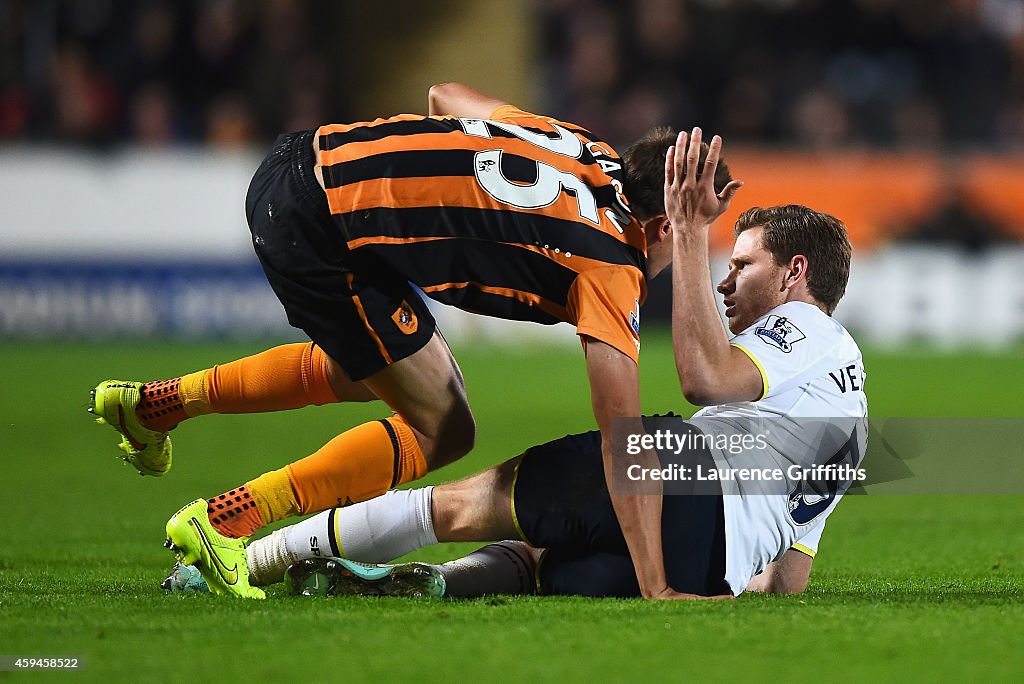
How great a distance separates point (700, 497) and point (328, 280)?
1.23 meters

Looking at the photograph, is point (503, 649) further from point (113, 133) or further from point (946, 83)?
point (946, 83)

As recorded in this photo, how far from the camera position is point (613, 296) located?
368 centimetres

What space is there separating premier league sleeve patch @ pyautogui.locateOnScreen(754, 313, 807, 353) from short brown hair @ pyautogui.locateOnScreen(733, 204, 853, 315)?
0.22m

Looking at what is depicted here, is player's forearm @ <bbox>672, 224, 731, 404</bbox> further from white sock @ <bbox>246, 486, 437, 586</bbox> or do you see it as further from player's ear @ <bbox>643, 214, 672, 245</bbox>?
white sock @ <bbox>246, 486, 437, 586</bbox>

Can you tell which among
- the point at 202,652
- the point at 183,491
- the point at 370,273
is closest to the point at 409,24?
the point at 183,491

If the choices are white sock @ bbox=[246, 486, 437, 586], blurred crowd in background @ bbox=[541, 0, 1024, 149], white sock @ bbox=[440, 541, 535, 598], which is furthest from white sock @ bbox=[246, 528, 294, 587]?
blurred crowd in background @ bbox=[541, 0, 1024, 149]

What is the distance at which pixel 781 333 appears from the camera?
3.67 meters

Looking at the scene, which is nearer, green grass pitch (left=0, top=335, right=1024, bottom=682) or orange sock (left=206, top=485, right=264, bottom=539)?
green grass pitch (left=0, top=335, right=1024, bottom=682)

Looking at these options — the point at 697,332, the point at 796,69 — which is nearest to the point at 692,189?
the point at 697,332

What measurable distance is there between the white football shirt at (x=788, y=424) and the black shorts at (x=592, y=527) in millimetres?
61

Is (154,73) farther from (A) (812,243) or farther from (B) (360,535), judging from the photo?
(A) (812,243)

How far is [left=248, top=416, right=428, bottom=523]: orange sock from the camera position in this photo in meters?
3.91

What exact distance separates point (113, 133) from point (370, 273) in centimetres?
1049

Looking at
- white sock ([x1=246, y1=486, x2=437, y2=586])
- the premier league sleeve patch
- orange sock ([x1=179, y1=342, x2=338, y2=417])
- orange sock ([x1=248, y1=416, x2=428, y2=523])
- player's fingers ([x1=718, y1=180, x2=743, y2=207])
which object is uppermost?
player's fingers ([x1=718, y1=180, x2=743, y2=207])
